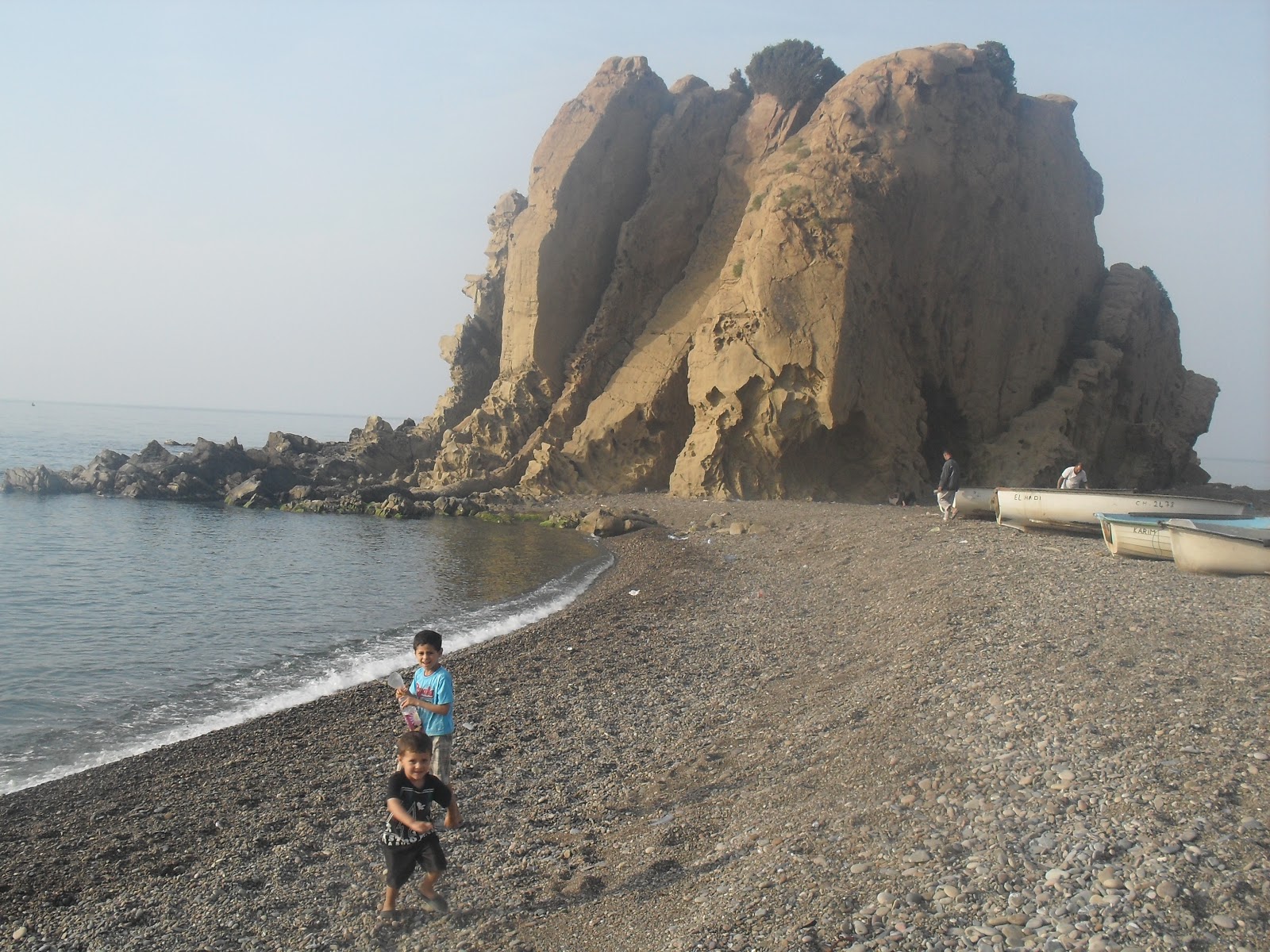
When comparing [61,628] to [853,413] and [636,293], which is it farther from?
[636,293]

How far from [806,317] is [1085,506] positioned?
13034 millimetres

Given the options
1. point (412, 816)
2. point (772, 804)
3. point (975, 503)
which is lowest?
point (772, 804)

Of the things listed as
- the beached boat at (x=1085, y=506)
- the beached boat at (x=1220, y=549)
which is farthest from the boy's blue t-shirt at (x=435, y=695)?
the beached boat at (x=1085, y=506)

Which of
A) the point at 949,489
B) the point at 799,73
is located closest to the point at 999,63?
the point at 799,73

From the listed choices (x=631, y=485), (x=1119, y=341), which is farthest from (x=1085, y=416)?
(x=631, y=485)

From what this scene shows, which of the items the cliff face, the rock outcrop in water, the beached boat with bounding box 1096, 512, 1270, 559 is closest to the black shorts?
the beached boat with bounding box 1096, 512, 1270, 559

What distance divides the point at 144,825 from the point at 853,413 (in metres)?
26.0

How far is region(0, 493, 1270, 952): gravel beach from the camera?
5059 mm

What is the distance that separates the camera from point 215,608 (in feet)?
55.5

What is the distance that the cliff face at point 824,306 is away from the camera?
→ 30.1m

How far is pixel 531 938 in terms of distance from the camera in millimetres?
5578

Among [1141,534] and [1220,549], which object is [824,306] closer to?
[1141,534]

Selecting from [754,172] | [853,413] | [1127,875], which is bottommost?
[1127,875]

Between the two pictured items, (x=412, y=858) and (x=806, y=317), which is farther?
(x=806, y=317)
